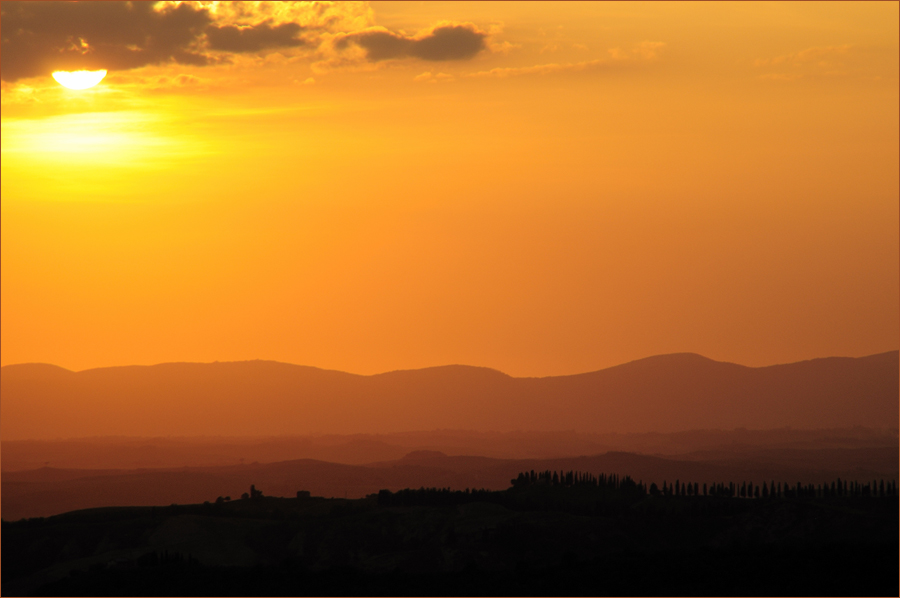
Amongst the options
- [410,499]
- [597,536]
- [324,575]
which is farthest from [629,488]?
[324,575]

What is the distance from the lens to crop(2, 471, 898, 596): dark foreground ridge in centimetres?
10188

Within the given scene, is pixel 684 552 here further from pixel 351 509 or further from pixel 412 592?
pixel 351 509

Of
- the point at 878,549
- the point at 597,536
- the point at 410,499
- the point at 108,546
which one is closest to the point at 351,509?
the point at 410,499

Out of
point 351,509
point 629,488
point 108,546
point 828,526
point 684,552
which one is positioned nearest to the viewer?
point 684,552

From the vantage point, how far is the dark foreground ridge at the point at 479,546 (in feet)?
334

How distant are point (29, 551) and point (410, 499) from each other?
5456 centimetres

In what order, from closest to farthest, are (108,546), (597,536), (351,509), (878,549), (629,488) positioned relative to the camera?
(878,549) → (597,536) → (108,546) → (351,509) → (629,488)

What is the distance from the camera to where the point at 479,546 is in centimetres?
13775

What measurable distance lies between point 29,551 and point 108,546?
10.6 meters

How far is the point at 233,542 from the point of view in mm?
155000

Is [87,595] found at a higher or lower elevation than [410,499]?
lower

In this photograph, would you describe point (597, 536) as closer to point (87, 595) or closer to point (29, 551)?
point (87, 595)

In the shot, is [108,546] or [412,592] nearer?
[412,592]

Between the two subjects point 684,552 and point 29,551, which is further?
point 29,551
